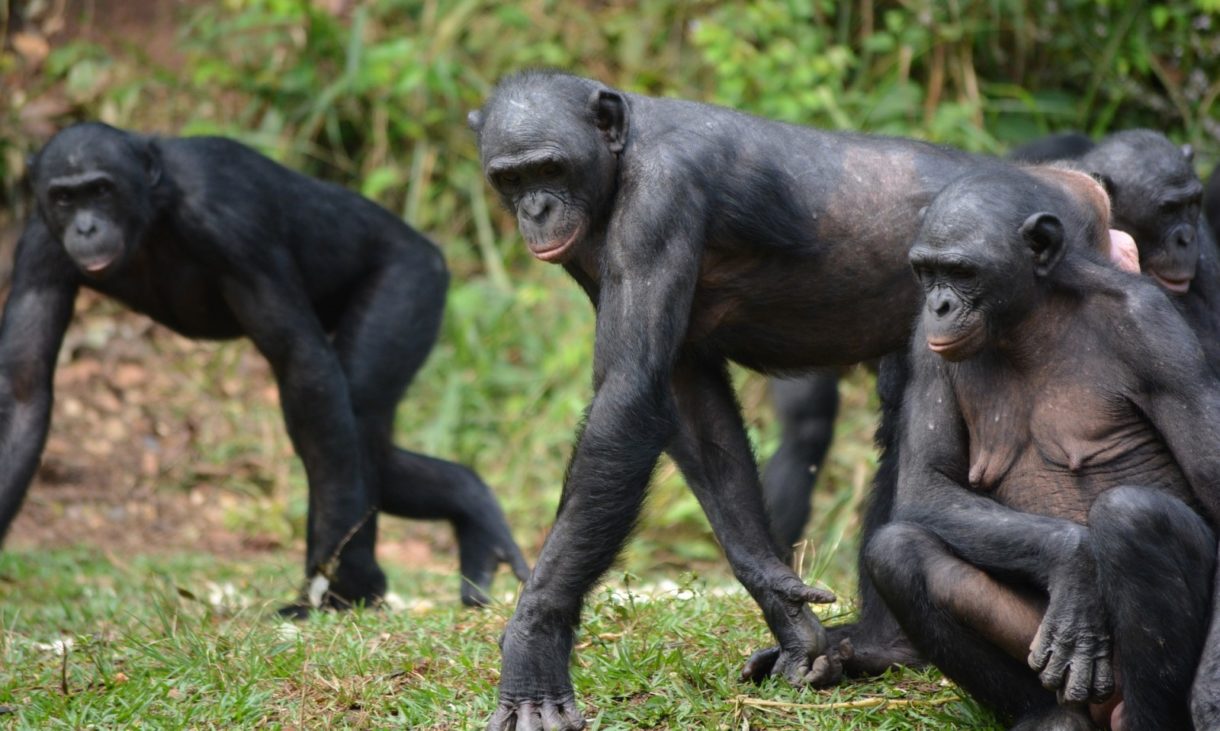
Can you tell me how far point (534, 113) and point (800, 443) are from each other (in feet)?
15.5

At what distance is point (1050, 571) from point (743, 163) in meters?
1.90

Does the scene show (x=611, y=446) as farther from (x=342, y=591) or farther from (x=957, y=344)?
(x=342, y=591)

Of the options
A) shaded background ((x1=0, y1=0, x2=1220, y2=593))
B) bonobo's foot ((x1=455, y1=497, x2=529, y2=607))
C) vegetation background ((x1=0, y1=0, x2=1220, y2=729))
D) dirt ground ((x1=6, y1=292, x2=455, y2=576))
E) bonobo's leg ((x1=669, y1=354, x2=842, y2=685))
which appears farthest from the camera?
shaded background ((x1=0, y1=0, x2=1220, y2=593))

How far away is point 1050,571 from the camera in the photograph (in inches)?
175

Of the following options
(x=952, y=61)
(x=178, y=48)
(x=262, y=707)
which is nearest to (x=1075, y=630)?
(x=262, y=707)

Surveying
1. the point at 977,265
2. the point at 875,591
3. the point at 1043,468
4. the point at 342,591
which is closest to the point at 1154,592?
the point at 1043,468

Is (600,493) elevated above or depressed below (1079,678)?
above

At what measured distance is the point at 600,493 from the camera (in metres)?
5.02

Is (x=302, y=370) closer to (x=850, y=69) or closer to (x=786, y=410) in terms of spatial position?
(x=786, y=410)

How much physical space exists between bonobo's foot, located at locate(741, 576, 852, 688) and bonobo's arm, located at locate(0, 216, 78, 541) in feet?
12.4

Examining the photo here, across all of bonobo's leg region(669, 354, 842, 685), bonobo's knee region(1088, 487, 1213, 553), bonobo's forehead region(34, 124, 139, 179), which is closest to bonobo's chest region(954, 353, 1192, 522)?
bonobo's knee region(1088, 487, 1213, 553)

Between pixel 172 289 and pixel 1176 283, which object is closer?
pixel 1176 283

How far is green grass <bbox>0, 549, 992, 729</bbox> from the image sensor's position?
5145 mm

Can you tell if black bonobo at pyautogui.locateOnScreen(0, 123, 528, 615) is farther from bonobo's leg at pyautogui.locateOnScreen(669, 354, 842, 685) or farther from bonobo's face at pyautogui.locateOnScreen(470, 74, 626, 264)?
bonobo's face at pyautogui.locateOnScreen(470, 74, 626, 264)
